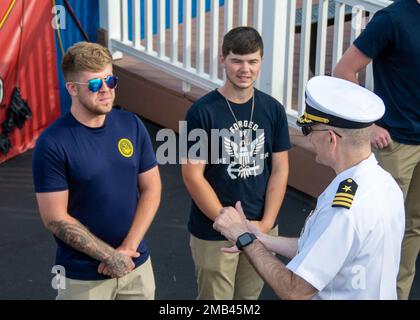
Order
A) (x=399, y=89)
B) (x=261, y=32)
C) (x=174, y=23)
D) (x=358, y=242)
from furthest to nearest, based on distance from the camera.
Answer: (x=174, y=23) → (x=261, y=32) → (x=399, y=89) → (x=358, y=242)

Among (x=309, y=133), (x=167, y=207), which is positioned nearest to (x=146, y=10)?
(x=167, y=207)

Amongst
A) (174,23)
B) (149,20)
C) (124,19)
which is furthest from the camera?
(124,19)

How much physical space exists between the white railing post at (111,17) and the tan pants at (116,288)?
13.5 feet

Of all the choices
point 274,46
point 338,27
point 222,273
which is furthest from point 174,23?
point 222,273

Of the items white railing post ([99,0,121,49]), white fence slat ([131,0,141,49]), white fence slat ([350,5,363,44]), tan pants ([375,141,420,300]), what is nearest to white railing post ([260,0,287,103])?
white fence slat ([350,5,363,44])

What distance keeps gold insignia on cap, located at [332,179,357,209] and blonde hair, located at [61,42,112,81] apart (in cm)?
140

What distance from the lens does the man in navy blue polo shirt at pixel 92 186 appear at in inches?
156

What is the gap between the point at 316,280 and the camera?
318 cm

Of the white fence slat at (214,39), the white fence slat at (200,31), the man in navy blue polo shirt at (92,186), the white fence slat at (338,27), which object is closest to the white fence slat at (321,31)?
the white fence slat at (338,27)

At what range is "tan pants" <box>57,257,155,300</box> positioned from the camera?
13.5ft

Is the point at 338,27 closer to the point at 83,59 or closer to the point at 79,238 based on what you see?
the point at 83,59

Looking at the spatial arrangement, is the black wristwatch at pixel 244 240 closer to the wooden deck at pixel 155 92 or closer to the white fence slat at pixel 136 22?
the wooden deck at pixel 155 92

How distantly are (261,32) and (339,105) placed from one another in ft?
11.4

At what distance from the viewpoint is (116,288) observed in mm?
4188
